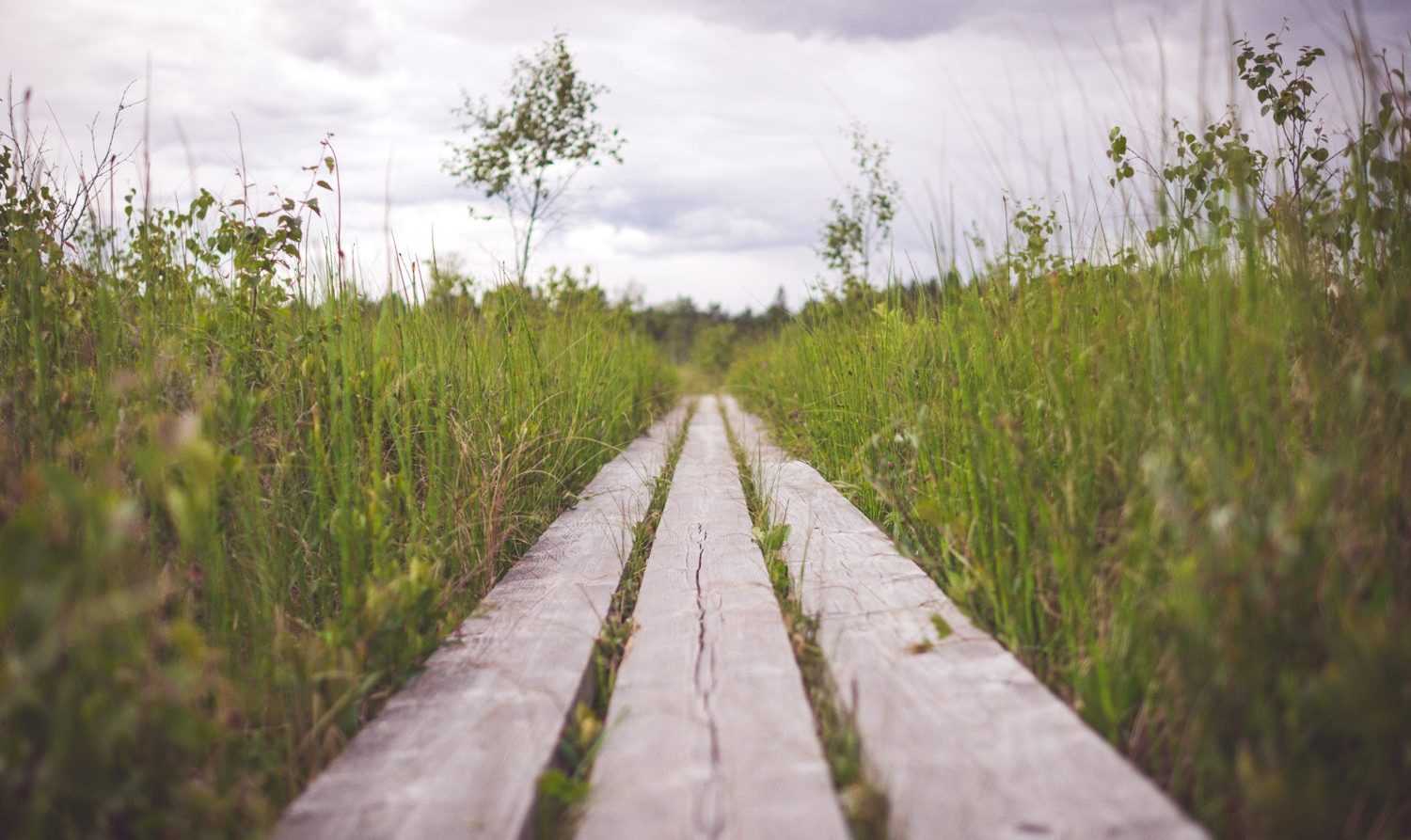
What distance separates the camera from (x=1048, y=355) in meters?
1.54

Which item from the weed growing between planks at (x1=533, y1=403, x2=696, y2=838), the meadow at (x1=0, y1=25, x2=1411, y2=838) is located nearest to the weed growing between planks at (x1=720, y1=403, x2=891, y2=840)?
the meadow at (x1=0, y1=25, x2=1411, y2=838)

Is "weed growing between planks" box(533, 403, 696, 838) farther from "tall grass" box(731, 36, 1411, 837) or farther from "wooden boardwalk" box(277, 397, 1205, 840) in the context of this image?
"tall grass" box(731, 36, 1411, 837)

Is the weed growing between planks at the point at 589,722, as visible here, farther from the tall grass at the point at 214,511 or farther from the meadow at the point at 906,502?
the tall grass at the point at 214,511

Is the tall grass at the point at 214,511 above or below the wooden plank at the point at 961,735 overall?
above

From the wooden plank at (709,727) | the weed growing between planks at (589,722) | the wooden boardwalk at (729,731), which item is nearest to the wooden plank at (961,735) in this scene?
the wooden boardwalk at (729,731)

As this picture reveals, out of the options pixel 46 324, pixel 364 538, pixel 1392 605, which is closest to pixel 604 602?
pixel 364 538

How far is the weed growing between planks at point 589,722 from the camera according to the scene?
3.23ft

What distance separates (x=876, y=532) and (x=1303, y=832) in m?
1.38

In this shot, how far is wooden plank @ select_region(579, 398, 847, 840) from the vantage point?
92 centimetres

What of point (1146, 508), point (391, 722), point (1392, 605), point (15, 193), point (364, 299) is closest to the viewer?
point (1392, 605)

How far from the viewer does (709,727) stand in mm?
1118

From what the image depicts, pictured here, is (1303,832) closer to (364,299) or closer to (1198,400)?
(1198,400)

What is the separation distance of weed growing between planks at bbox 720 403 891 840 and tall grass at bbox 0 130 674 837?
0.73 m

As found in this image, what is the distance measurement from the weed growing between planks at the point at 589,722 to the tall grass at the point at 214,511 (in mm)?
336
